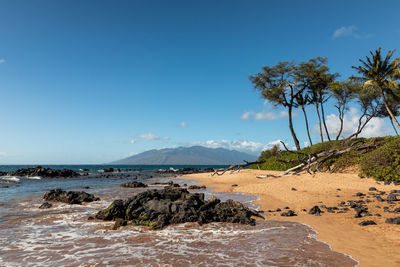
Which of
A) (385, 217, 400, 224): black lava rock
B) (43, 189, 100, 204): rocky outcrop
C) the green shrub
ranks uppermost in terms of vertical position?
the green shrub

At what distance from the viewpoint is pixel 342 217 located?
8906 millimetres

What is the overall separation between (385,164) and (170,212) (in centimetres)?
1632

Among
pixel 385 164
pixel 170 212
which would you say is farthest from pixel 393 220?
pixel 385 164

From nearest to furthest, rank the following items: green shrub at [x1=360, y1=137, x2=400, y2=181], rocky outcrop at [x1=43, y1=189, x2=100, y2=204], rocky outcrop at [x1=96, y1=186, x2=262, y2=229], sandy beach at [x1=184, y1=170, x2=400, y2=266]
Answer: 1. sandy beach at [x1=184, y1=170, x2=400, y2=266]
2. rocky outcrop at [x1=96, y1=186, x2=262, y2=229]
3. rocky outcrop at [x1=43, y1=189, x2=100, y2=204]
4. green shrub at [x1=360, y1=137, x2=400, y2=181]

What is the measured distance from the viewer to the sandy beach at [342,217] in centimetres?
572

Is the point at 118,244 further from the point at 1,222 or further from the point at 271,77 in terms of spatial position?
the point at 271,77

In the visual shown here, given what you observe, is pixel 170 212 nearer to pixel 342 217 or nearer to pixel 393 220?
pixel 342 217

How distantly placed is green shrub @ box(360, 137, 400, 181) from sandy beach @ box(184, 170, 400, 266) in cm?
86

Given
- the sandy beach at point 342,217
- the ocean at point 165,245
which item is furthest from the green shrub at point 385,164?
the ocean at point 165,245

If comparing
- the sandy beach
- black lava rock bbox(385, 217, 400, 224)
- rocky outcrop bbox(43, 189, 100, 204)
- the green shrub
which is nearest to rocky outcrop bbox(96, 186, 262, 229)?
the sandy beach

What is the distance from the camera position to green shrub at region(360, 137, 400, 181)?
51.2ft

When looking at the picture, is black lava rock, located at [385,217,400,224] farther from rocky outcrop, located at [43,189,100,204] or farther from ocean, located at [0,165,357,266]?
rocky outcrop, located at [43,189,100,204]

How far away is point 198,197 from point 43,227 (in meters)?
6.54

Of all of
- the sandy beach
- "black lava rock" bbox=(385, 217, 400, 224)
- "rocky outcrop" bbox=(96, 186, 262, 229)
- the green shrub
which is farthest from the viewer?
the green shrub
